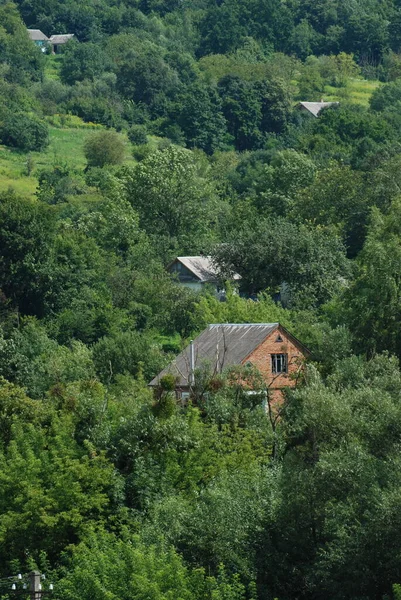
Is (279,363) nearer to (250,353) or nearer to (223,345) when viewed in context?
(250,353)

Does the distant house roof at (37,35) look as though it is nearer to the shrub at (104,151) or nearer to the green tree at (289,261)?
the shrub at (104,151)

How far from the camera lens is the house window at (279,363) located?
165ft

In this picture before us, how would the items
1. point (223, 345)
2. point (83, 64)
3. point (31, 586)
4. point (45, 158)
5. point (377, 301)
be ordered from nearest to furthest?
point (31, 586) → point (223, 345) → point (377, 301) → point (45, 158) → point (83, 64)

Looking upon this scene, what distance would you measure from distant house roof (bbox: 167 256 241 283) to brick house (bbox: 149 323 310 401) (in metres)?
16.5

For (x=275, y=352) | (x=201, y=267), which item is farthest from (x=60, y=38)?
(x=275, y=352)

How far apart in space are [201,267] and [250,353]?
21.7 m

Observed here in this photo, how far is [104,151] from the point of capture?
9994 cm

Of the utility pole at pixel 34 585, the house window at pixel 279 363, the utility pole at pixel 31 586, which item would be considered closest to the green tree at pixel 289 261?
the house window at pixel 279 363

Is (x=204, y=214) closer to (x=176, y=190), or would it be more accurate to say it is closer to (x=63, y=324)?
(x=176, y=190)

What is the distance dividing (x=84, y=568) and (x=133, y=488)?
5719 mm

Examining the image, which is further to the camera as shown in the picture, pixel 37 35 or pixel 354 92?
pixel 37 35

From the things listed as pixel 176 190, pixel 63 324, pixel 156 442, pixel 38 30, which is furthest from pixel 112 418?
pixel 38 30

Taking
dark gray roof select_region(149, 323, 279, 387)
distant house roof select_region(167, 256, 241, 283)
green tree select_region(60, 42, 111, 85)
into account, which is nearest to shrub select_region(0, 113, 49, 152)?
green tree select_region(60, 42, 111, 85)

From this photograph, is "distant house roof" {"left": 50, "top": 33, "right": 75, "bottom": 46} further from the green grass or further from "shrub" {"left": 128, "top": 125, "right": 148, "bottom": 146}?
"shrub" {"left": 128, "top": 125, "right": 148, "bottom": 146}
